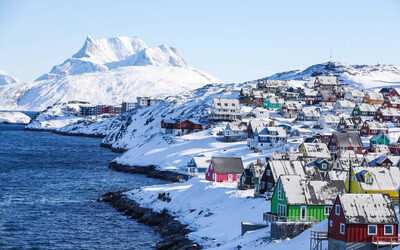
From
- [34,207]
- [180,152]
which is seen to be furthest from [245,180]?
[180,152]

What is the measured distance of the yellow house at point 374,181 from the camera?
58.7 m

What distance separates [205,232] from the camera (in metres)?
58.0

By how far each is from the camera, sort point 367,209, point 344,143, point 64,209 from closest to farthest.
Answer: point 367,209, point 64,209, point 344,143

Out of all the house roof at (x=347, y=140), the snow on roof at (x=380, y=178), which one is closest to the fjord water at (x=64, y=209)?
the snow on roof at (x=380, y=178)

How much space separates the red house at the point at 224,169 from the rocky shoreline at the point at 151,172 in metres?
13.2

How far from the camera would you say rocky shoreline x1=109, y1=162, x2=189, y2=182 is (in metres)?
102

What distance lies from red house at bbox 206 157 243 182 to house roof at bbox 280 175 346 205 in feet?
107

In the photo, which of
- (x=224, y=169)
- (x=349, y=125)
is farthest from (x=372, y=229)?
(x=349, y=125)

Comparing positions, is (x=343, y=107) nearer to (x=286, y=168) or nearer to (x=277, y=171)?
(x=286, y=168)

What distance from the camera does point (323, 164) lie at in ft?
273

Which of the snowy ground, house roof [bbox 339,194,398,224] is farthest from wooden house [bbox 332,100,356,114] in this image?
house roof [bbox 339,194,398,224]

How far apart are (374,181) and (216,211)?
18.7 metres

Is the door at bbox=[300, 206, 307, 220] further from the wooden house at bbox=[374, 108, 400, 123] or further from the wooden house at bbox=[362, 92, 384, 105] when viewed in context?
the wooden house at bbox=[362, 92, 384, 105]

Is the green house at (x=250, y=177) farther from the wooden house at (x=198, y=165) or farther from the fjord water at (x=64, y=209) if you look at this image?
the wooden house at (x=198, y=165)
